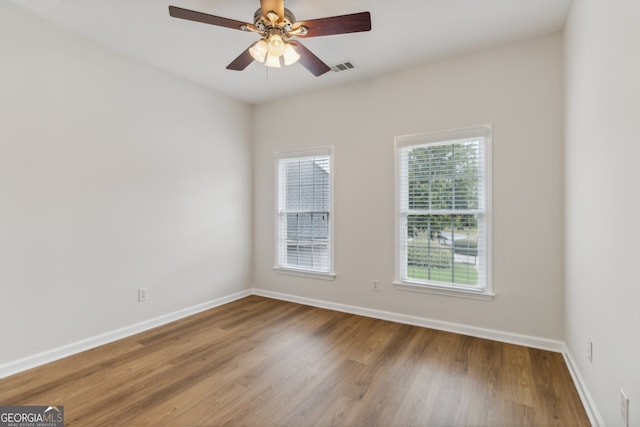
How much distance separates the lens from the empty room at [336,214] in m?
1.89

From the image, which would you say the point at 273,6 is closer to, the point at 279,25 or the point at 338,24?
the point at 279,25

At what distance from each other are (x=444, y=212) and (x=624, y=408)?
2.09m

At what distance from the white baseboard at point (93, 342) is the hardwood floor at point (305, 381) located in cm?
8

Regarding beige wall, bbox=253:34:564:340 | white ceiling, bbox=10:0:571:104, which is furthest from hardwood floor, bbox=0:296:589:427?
white ceiling, bbox=10:0:571:104

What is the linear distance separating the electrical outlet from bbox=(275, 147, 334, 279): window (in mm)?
2850

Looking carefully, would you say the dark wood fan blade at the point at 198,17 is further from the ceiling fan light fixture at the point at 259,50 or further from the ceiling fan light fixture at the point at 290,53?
the ceiling fan light fixture at the point at 290,53

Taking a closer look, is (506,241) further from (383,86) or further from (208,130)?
(208,130)

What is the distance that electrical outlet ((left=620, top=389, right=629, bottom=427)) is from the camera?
1340mm

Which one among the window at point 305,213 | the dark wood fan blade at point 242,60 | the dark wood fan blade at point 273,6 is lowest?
the window at point 305,213

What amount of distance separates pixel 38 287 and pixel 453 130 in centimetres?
411

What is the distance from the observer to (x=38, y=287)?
2.54 m

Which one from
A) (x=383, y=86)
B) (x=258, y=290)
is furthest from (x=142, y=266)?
(x=383, y=86)

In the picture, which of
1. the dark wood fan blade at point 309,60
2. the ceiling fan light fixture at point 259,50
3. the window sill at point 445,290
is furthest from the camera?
the window sill at point 445,290

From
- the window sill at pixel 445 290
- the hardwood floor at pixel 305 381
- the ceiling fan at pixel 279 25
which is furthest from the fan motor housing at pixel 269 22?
the window sill at pixel 445 290
